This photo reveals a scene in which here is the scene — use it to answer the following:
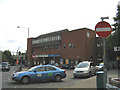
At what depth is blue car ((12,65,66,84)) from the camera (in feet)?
40.2

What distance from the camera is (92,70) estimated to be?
56.7 ft

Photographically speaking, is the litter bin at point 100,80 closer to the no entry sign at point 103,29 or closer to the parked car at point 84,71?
the no entry sign at point 103,29

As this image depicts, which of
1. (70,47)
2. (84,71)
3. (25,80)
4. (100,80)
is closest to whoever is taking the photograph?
(100,80)

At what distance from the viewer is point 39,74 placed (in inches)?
500

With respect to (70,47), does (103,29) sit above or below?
below

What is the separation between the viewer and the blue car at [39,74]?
40.2ft

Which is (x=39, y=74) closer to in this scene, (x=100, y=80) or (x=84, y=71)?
(x=84, y=71)

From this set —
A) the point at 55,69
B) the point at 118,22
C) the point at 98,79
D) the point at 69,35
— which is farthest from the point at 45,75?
the point at 69,35

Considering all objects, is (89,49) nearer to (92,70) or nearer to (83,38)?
(83,38)

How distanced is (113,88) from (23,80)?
8.36 metres

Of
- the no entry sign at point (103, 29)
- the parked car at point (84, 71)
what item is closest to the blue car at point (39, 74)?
the parked car at point (84, 71)

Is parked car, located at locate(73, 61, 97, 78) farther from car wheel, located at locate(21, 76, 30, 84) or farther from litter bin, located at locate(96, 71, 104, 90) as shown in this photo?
litter bin, located at locate(96, 71, 104, 90)

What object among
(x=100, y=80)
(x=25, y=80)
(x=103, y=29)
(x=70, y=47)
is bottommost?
(x=25, y=80)

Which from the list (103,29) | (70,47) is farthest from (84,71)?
(70,47)
